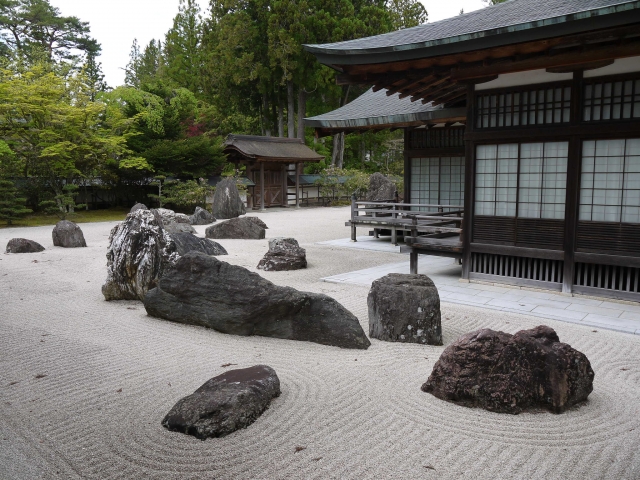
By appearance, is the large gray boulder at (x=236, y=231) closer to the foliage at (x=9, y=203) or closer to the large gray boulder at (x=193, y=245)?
the large gray boulder at (x=193, y=245)

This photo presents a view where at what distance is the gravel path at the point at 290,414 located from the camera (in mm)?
3002

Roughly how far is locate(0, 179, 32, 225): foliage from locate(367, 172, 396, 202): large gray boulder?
1198 centimetres

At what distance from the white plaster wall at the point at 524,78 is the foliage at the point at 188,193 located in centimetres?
1655

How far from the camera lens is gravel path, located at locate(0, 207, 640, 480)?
3002 millimetres

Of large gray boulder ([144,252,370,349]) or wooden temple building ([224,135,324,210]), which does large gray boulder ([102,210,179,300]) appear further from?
wooden temple building ([224,135,324,210])

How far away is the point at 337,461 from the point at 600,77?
20.3 ft

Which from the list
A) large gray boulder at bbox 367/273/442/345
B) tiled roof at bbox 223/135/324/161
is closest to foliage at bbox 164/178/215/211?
tiled roof at bbox 223/135/324/161

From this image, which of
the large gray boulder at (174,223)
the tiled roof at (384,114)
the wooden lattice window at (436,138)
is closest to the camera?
the tiled roof at (384,114)

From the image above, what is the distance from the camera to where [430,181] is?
42.6 ft

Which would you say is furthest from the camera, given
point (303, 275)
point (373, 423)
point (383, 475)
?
point (303, 275)

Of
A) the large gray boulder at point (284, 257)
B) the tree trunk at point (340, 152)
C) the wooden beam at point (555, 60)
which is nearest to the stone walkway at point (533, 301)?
the large gray boulder at point (284, 257)

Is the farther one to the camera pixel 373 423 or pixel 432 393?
pixel 432 393

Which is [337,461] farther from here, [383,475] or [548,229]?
[548,229]

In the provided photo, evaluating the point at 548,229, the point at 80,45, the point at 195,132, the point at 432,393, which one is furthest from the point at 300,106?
the point at 432,393
